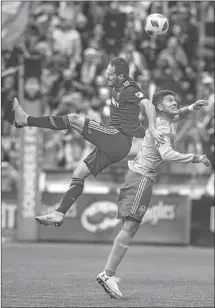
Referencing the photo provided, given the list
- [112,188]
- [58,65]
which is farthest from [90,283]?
[58,65]

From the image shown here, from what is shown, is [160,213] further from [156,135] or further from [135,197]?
[156,135]

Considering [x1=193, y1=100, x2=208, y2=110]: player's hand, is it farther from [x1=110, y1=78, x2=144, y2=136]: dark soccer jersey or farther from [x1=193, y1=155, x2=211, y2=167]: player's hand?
[x1=193, y1=155, x2=211, y2=167]: player's hand

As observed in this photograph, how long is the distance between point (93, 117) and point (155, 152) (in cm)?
827

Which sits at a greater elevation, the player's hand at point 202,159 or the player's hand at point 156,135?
the player's hand at point 156,135

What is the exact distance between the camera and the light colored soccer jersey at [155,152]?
907cm

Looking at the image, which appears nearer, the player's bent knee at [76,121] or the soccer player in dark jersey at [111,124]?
the soccer player in dark jersey at [111,124]

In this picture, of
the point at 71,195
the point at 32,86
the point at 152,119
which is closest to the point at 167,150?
the point at 152,119

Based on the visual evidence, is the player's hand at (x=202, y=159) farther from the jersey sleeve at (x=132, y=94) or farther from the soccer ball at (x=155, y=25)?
the soccer ball at (x=155, y=25)

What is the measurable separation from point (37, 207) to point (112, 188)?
172cm

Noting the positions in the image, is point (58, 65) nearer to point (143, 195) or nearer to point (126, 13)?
point (126, 13)

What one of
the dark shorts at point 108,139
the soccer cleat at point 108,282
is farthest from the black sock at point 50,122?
the soccer cleat at point 108,282

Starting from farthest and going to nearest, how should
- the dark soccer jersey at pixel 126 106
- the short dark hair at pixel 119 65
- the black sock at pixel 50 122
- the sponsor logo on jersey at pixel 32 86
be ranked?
1. the sponsor logo on jersey at pixel 32 86
2. the dark soccer jersey at pixel 126 106
3. the short dark hair at pixel 119 65
4. the black sock at pixel 50 122

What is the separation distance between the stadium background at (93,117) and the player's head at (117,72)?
795 cm

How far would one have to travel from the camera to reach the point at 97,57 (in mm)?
19609
